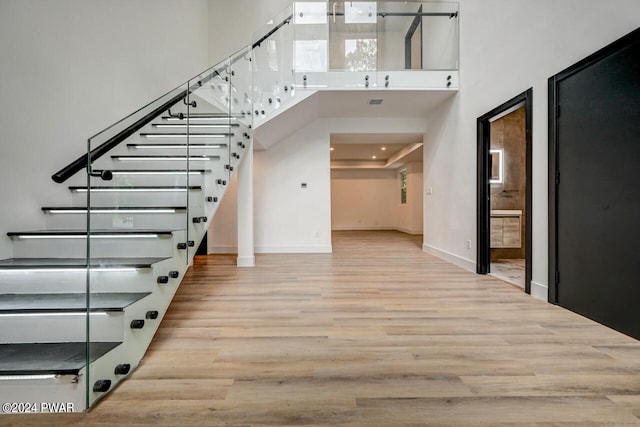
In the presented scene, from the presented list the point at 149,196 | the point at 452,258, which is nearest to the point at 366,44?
the point at 452,258

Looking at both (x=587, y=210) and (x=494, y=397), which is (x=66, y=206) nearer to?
(x=494, y=397)

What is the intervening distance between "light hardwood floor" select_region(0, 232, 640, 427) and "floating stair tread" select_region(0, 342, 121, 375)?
220 mm

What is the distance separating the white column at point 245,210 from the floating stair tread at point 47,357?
3.32m

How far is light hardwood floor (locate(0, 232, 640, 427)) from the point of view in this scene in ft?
4.48

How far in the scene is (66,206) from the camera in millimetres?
2818

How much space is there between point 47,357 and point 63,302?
365 millimetres

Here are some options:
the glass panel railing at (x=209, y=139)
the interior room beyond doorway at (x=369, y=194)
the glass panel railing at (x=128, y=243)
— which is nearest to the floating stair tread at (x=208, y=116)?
the glass panel railing at (x=209, y=139)

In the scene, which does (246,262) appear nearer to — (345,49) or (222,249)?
(222,249)

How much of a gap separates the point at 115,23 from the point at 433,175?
5.50 meters

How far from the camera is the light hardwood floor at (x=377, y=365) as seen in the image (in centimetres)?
136

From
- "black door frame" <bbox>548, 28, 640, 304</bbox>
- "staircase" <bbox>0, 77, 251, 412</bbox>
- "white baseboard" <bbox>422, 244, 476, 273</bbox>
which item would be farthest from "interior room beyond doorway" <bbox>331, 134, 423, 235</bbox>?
"staircase" <bbox>0, 77, 251, 412</bbox>

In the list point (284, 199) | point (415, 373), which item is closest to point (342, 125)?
point (284, 199)

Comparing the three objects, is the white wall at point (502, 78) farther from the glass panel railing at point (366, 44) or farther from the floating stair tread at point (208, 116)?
the floating stair tread at point (208, 116)

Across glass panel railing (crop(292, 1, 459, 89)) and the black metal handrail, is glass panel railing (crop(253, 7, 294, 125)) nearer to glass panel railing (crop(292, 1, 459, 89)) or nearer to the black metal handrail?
the black metal handrail
